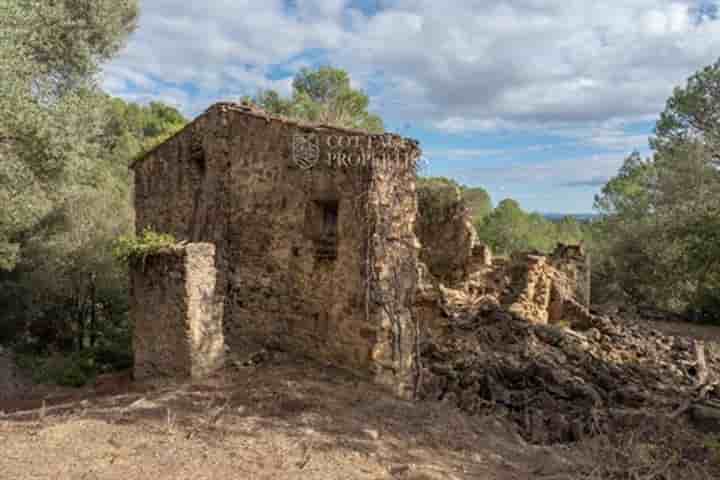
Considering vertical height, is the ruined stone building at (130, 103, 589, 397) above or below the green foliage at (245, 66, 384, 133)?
below

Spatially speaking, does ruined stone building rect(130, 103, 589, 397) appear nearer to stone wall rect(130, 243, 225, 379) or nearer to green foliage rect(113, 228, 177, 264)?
stone wall rect(130, 243, 225, 379)

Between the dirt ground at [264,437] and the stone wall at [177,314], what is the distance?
47 centimetres

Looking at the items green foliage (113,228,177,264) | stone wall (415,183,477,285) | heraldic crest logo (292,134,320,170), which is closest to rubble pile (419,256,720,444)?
stone wall (415,183,477,285)

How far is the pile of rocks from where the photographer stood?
848 cm

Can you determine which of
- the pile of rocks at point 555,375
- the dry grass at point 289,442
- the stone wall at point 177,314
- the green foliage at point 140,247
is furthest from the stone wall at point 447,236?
the green foliage at point 140,247

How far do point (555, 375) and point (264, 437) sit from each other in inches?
275

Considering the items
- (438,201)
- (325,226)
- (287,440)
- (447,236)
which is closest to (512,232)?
(438,201)

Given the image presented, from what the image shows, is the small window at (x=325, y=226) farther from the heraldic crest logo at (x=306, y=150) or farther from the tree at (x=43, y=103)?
the tree at (x=43, y=103)

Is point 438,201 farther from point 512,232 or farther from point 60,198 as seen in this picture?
point 512,232

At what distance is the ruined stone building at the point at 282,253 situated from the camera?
8016mm

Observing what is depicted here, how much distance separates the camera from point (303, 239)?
8883mm

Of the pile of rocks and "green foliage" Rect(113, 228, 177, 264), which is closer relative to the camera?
"green foliage" Rect(113, 228, 177, 264)

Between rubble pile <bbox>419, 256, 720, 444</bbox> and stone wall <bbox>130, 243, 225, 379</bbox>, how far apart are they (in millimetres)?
4061

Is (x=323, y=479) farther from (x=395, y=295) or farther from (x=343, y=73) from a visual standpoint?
(x=343, y=73)
